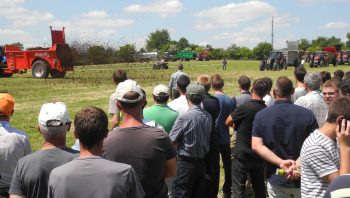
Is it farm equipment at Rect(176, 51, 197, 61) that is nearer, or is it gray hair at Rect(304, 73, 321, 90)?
gray hair at Rect(304, 73, 321, 90)

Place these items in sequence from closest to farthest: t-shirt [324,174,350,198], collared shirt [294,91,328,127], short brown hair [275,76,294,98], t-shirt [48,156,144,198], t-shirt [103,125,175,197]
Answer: t-shirt [324,174,350,198] → t-shirt [48,156,144,198] → t-shirt [103,125,175,197] → short brown hair [275,76,294,98] → collared shirt [294,91,328,127]

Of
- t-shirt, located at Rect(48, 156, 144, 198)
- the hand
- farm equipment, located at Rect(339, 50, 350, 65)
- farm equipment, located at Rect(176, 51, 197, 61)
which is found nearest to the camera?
the hand

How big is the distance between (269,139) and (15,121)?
943 centimetres

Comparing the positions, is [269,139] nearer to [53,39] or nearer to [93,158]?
[93,158]

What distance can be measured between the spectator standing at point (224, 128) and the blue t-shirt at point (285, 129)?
2.01 metres

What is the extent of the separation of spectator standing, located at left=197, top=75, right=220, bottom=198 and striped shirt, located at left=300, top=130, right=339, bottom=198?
2554 millimetres

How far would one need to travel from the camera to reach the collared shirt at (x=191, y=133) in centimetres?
488

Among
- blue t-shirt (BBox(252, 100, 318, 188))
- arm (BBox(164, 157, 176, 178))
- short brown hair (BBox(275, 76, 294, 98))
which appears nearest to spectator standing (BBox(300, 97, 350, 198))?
blue t-shirt (BBox(252, 100, 318, 188))

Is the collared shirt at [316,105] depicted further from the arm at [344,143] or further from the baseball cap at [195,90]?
the arm at [344,143]

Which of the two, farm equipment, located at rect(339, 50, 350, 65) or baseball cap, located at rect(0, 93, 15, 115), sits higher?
baseball cap, located at rect(0, 93, 15, 115)

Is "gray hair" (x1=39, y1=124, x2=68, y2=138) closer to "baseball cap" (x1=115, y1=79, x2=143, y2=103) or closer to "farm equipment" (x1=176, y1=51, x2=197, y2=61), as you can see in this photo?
"baseball cap" (x1=115, y1=79, x2=143, y2=103)

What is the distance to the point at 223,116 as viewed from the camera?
6.28 metres

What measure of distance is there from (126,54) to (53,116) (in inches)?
2262

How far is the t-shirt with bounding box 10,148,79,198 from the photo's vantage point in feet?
9.86
